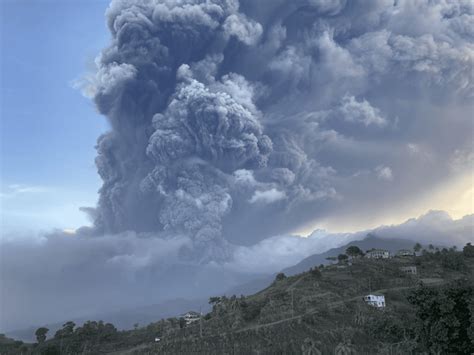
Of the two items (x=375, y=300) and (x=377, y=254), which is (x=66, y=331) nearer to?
(x=375, y=300)

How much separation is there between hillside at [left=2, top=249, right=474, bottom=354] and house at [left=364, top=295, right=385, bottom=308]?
5.67ft

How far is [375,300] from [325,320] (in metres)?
19.0

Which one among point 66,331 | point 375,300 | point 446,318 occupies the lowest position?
point 66,331

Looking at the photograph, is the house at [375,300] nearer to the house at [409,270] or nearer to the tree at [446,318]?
the house at [409,270]

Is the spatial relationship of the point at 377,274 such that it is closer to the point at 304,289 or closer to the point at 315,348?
the point at 304,289

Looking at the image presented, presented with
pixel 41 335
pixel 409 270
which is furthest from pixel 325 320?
pixel 41 335

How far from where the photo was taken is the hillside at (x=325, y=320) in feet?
159

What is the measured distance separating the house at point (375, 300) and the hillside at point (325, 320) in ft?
5.67

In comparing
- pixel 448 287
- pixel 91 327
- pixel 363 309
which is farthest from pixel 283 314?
pixel 91 327

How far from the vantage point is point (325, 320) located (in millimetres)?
84125

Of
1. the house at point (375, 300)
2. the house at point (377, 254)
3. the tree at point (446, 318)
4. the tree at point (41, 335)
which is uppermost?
the house at point (377, 254)

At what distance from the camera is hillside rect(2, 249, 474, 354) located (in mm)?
48469

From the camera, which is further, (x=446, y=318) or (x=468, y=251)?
(x=468, y=251)

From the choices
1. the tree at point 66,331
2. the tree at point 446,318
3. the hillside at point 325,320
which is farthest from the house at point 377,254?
the tree at point 446,318
